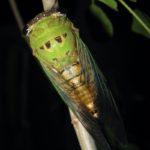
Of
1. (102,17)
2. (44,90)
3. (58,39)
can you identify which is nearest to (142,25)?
(102,17)

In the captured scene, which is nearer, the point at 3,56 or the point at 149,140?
the point at 149,140

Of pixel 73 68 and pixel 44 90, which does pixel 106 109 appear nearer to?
pixel 73 68

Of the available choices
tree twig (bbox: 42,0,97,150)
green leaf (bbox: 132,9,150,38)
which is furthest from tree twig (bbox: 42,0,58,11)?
green leaf (bbox: 132,9,150,38)

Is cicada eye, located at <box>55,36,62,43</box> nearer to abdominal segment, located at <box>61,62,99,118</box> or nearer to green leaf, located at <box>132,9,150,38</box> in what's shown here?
abdominal segment, located at <box>61,62,99,118</box>

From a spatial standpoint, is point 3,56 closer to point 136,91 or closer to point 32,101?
point 32,101

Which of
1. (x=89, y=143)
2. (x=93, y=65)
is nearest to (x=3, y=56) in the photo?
(x=93, y=65)
